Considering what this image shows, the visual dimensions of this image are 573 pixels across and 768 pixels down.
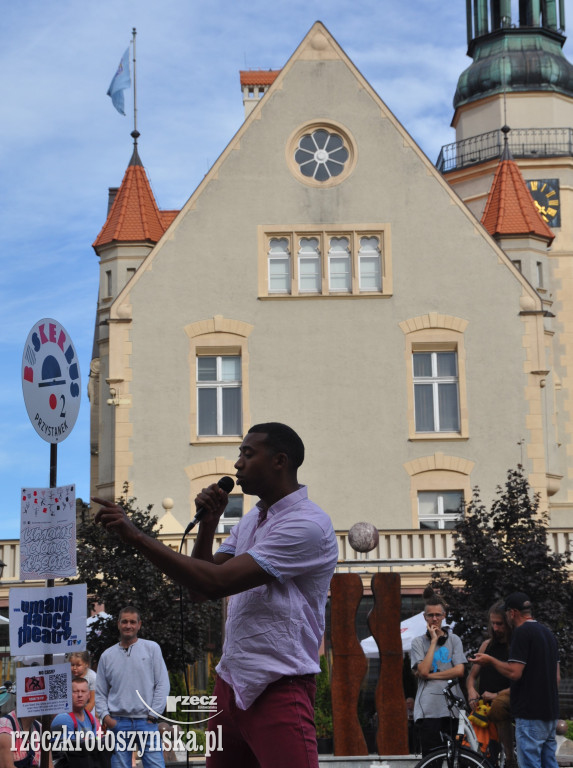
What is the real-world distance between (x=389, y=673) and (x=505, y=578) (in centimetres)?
756

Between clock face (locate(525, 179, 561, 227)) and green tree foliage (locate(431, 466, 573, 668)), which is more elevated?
clock face (locate(525, 179, 561, 227))

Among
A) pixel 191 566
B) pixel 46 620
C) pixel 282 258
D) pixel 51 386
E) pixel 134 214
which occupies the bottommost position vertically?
pixel 46 620

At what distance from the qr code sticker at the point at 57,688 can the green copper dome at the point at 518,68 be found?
44.7 meters

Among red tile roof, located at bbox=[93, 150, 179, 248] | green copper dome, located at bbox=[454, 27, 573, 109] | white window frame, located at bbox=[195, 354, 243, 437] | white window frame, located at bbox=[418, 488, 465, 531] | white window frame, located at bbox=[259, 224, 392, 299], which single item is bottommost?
white window frame, located at bbox=[418, 488, 465, 531]

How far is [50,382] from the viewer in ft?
30.7

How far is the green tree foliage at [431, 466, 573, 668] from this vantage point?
22.5 m

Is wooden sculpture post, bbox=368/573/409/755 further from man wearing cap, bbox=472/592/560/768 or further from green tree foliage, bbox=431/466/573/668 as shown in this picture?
green tree foliage, bbox=431/466/573/668

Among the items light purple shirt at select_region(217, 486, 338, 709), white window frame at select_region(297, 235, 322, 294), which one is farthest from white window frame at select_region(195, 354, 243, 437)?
light purple shirt at select_region(217, 486, 338, 709)

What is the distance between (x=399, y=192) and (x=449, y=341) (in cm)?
373

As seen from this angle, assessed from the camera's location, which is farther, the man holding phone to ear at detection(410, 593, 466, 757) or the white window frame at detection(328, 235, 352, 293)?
the white window frame at detection(328, 235, 352, 293)

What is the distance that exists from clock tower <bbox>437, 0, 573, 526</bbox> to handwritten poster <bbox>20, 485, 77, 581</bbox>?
34.5 m

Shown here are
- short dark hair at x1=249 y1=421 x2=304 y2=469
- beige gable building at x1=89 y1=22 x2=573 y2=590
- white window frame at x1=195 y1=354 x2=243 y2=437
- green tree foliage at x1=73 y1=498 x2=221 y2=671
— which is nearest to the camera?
short dark hair at x1=249 y1=421 x2=304 y2=469

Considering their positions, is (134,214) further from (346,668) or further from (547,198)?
(346,668)

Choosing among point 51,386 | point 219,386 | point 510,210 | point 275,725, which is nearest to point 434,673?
point 51,386
